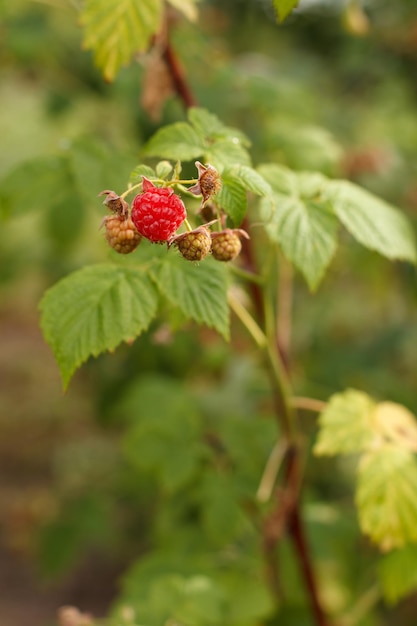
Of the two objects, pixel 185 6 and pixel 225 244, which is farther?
pixel 185 6

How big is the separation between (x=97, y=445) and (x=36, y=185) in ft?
6.18

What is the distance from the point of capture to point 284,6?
0.85 m

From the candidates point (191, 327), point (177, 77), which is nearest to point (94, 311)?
point (177, 77)

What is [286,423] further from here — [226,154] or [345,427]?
[226,154]

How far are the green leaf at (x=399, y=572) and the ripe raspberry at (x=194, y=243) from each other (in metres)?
0.85

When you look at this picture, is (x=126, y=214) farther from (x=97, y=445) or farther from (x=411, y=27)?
(x=411, y=27)

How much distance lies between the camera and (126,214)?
788 millimetres

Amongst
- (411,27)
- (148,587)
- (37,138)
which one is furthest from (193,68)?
(37,138)

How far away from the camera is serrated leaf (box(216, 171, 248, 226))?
84 cm

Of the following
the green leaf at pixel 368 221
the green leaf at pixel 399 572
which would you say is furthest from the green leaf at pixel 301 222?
the green leaf at pixel 399 572

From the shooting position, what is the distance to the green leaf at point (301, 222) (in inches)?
38.5

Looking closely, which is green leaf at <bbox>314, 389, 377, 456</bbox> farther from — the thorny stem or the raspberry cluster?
the raspberry cluster

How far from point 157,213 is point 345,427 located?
24.8 inches

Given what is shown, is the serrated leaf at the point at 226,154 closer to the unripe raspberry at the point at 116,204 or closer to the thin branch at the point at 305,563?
the unripe raspberry at the point at 116,204
